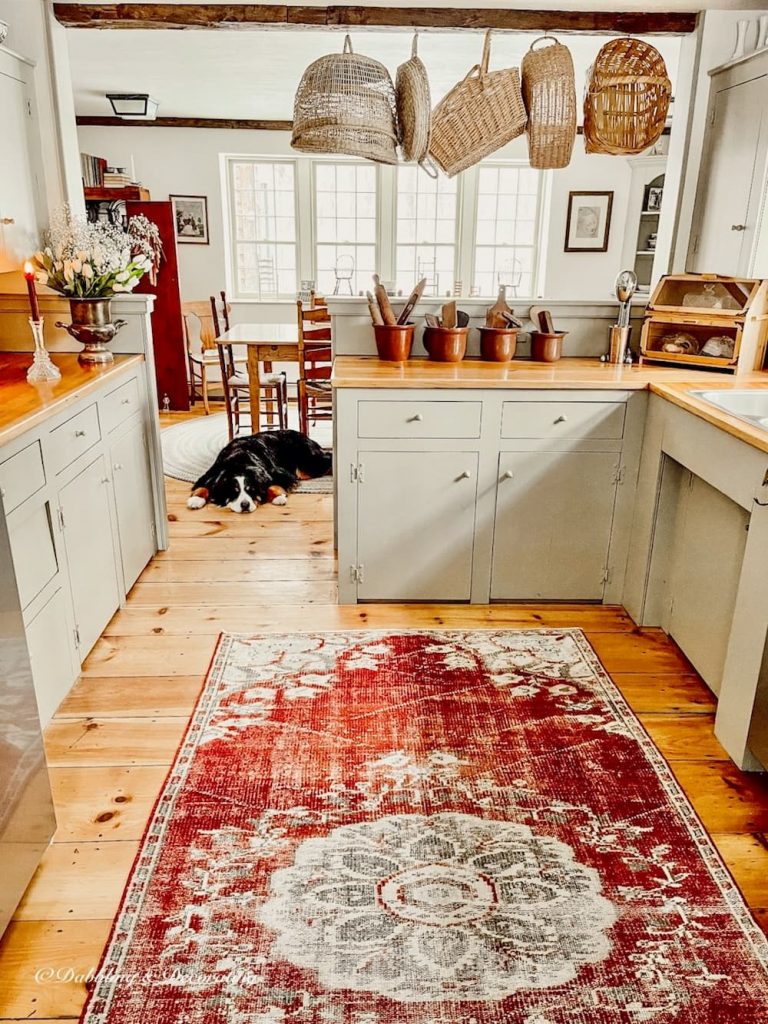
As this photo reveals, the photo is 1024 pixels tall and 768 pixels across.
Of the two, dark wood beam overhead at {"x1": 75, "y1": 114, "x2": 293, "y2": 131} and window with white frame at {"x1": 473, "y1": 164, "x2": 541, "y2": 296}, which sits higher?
dark wood beam overhead at {"x1": 75, "y1": 114, "x2": 293, "y2": 131}

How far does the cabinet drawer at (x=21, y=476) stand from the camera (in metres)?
1.97

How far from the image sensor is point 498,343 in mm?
3201

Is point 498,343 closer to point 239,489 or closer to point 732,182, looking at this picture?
point 732,182

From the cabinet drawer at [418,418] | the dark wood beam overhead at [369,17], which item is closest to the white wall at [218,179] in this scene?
the dark wood beam overhead at [369,17]

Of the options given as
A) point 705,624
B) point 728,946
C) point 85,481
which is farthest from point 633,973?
point 85,481

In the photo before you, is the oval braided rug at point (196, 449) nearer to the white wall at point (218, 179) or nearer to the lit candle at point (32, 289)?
the white wall at point (218, 179)

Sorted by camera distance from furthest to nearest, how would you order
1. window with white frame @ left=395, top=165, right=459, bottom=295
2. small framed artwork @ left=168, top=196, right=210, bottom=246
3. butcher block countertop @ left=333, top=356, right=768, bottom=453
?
1. window with white frame @ left=395, top=165, right=459, bottom=295
2. small framed artwork @ left=168, top=196, right=210, bottom=246
3. butcher block countertop @ left=333, top=356, right=768, bottom=453

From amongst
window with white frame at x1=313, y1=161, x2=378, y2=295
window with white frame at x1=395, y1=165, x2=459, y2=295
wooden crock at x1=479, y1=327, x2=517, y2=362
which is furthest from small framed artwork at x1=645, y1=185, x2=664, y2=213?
wooden crock at x1=479, y1=327, x2=517, y2=362

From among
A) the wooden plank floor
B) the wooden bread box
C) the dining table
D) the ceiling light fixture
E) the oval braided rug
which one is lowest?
the wooden plank floor

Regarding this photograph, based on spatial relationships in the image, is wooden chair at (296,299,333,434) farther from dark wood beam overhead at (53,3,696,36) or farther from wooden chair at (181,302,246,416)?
dark wood beam overhead at (53,3,696,36)

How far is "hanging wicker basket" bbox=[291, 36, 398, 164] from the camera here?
84.1 inches

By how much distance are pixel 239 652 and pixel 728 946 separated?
5.73 ft

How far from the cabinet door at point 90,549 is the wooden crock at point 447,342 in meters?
1.43

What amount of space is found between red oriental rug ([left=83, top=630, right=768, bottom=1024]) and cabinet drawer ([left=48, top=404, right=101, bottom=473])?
873mm
